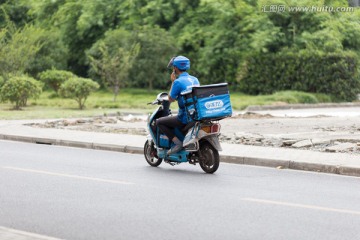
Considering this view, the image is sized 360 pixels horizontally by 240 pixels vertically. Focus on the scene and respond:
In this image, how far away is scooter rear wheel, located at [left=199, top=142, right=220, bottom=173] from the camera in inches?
573

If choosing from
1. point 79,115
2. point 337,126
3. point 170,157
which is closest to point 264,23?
point 79,115

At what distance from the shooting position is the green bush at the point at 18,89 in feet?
107

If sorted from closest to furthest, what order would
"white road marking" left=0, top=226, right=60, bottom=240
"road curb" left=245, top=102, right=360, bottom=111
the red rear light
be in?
"white road marking" left=0, top=226, right=60, bottom=240 → the red rear light → "road curb" left=245, top=102, right=360, bottom=111

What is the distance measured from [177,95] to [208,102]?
643mm


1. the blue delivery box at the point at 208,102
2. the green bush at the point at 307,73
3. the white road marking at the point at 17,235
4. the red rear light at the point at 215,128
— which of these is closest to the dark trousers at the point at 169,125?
the blue delivery box at the point at 208,102

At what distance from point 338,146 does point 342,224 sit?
319 inches

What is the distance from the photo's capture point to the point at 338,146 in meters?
17.8

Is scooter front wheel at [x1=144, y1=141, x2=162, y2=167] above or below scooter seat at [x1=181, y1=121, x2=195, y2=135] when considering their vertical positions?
below

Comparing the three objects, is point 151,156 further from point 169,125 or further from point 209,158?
point 209,158

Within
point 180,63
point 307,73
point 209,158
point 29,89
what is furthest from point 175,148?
point 307,73

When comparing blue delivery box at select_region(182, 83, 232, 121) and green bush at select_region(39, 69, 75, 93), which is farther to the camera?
green bush at select_region(39, 69, 75, 93)

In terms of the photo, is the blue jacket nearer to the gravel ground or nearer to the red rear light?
the red rear light

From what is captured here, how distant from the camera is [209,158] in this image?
1466 centimetres

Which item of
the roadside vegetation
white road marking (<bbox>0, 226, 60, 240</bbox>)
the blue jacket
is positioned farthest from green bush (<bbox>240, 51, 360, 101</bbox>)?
white road marking (<bbox>0, 226, 60, 240</bbox>)
